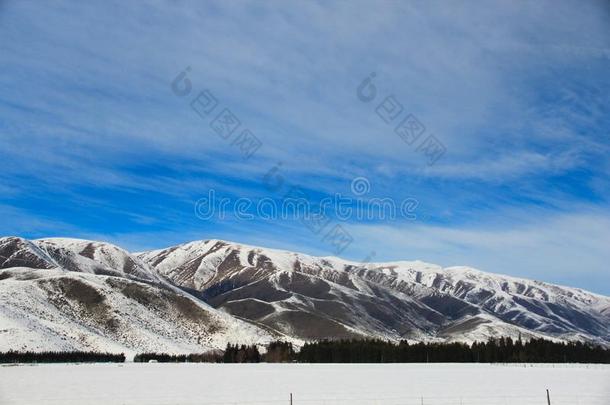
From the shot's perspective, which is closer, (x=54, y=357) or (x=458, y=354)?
(x=54, y=357)

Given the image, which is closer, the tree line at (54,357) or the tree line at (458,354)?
the tree line at (54,357)

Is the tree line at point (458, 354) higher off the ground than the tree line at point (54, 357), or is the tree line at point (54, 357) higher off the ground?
the tree line at point (458, 354)

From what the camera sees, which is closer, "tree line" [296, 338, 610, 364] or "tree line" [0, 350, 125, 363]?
"tree line" [0, 350, 125, 363]

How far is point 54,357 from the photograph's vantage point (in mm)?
174750

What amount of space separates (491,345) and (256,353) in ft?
274

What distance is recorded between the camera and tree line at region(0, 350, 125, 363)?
16150 cm

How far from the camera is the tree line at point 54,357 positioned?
161500mm

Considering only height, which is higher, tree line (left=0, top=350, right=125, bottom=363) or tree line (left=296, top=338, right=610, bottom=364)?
tree line (left=296, top=338, right=610, bottom=364)
